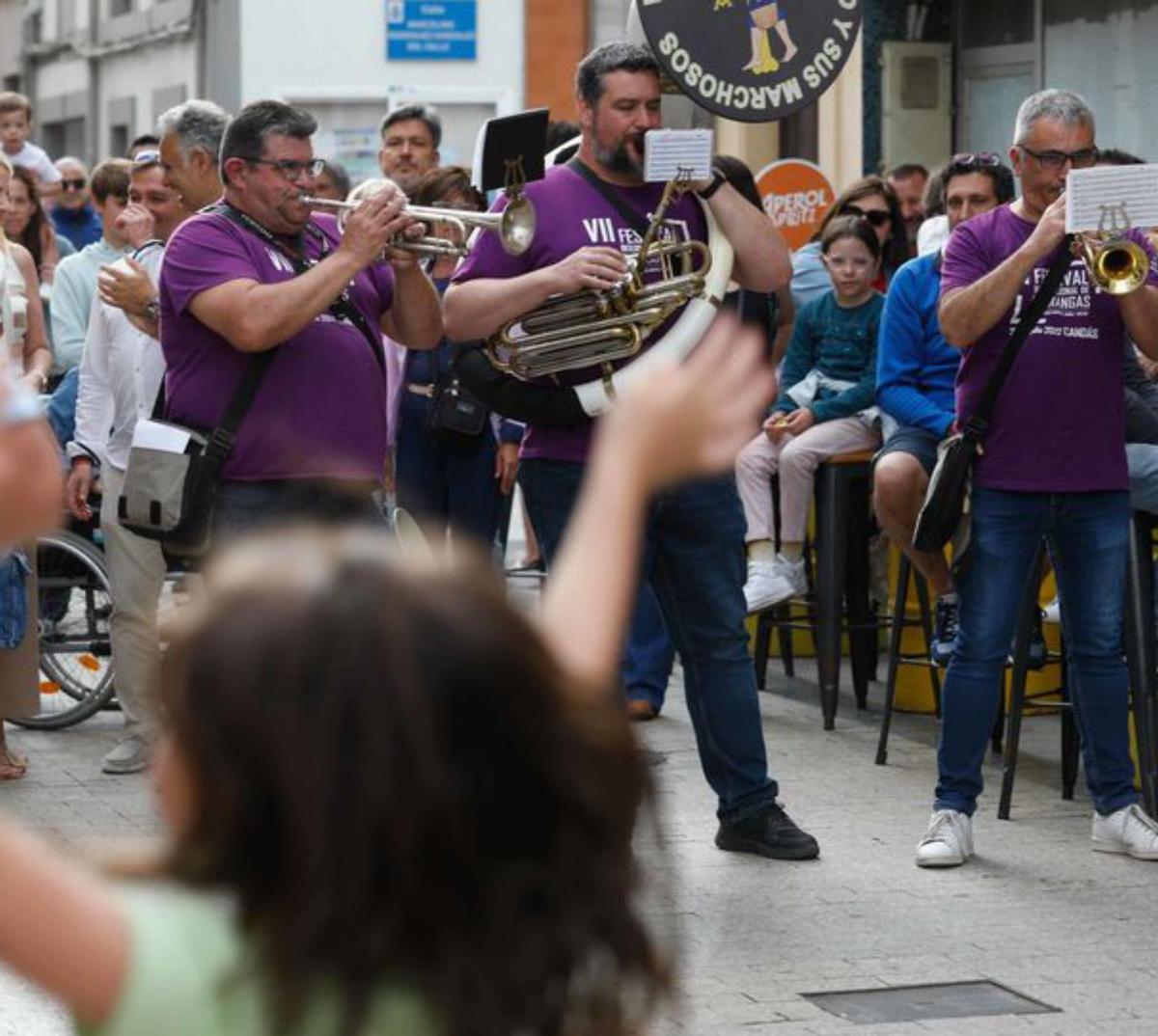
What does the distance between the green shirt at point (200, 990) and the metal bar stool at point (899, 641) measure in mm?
6492

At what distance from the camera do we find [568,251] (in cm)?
682

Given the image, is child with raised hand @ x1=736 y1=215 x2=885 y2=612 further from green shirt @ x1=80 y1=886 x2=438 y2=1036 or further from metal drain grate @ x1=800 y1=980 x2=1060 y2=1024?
green shirt @ x1=80 y1=886 x2=438 y2=1036

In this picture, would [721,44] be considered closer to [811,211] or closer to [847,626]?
[847,626]

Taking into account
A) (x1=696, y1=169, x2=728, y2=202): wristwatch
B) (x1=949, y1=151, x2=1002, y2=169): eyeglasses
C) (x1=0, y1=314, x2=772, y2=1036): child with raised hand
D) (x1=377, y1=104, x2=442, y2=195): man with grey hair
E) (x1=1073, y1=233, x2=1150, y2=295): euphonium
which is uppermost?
(x1=377, y1=104, x2=442, y2=195): man with grey hair

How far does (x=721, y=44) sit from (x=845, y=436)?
1929mm

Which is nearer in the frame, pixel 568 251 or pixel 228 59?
pixel 568 251

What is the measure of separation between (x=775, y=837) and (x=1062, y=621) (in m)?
0.99

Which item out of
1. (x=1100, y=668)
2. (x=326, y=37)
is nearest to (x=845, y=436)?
(x=1100, y=668)

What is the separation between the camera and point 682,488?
681 centimetres

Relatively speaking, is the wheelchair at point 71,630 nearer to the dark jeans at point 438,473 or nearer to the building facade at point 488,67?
the dark jeans at point 438,473

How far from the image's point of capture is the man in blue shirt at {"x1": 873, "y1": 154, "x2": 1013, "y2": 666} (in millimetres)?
8664

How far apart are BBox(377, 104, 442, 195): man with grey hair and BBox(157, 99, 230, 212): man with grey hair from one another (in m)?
3.46

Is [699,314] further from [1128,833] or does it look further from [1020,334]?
[1128,833]

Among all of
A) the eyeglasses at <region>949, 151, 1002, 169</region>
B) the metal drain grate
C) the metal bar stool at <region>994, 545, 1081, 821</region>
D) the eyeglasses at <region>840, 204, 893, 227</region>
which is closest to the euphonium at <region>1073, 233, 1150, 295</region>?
the metal bar stool at <region>994, 545, 1081, 821</region>
